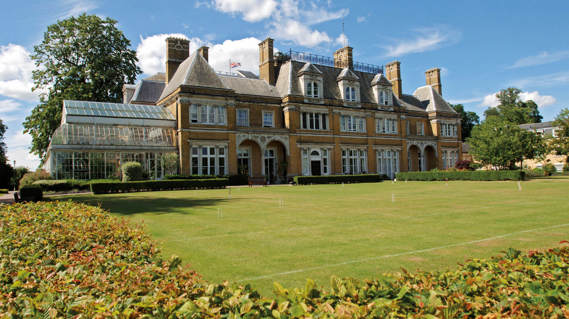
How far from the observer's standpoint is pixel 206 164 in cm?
3450

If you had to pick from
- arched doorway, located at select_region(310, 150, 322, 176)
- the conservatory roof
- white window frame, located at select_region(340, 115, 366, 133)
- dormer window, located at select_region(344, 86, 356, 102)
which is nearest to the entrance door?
arched doorway, located at select_region(310, 150, 322, 176)

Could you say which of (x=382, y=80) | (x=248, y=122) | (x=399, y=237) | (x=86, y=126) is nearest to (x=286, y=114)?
(x=248, y=122)

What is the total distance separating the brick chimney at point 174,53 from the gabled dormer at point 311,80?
1262 cm

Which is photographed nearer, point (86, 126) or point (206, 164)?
point (86, 126)

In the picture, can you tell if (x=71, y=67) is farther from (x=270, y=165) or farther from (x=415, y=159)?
(x=415, y=159)

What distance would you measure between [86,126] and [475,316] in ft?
111

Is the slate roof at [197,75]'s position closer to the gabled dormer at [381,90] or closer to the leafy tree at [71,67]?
the leafy tree at [71,67]

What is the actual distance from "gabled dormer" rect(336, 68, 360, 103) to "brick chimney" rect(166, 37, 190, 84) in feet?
58.5

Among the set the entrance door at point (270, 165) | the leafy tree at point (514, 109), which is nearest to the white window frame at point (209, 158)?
the entrance door at point (270, 165)

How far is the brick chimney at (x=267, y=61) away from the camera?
42.4 metres

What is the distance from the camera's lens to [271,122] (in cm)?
4038

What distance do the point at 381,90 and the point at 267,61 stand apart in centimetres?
1517

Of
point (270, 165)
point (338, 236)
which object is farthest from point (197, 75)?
point (338, 236)

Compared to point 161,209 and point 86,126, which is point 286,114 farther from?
point 161,209
